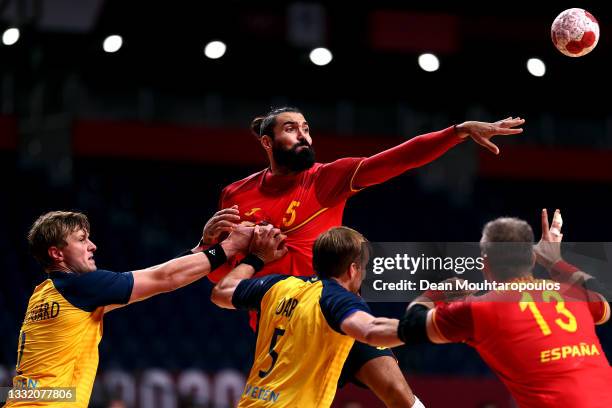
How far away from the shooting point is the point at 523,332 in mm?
4781

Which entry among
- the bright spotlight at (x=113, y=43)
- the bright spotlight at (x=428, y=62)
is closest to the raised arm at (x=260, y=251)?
the bright spotlight at (x=113, y=43)

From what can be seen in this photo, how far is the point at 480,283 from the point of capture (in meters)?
5.99

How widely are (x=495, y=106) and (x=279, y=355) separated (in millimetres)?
15226

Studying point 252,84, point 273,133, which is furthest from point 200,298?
point 273,133

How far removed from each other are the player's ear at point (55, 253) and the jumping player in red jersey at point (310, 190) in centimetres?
98

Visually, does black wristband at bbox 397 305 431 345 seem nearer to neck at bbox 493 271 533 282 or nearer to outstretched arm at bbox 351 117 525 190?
neck at bbox 493 271 533 282

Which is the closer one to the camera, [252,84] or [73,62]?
[73,62]

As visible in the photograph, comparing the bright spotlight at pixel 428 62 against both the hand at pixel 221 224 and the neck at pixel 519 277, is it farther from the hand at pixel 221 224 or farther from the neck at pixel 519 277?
the neck at pixel 519 277

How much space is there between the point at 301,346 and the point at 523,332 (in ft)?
3.85

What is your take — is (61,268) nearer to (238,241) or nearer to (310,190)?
(238,241)

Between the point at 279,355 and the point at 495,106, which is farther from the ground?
the point at 495,106

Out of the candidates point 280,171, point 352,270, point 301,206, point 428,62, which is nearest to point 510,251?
point 352,270

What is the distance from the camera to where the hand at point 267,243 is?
6141mm

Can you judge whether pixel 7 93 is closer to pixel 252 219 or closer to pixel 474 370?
pixel 474 370
